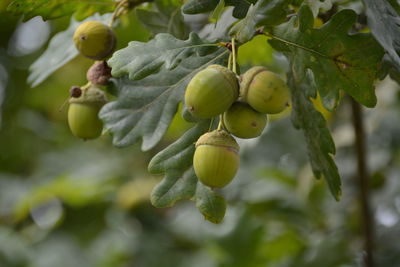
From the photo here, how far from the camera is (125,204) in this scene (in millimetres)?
3531

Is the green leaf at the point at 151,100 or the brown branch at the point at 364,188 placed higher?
the green leaf at the point at 151,100

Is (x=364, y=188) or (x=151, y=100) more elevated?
(x=151, y=100)

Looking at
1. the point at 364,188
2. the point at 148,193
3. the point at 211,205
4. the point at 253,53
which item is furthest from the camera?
the point at 148,193

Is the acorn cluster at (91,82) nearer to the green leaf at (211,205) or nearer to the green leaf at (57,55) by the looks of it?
the green leaf at (57,55)

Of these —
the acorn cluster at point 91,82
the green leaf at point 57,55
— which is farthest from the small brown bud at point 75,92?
the green leaf at point 57,55

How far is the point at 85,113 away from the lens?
1.67m

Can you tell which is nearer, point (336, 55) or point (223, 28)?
point (336, 55)

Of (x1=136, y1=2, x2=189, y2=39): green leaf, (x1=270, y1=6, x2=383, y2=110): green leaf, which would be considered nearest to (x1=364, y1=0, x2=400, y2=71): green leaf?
(x1=270, y1=6, x2=383, y2=110): green leaf

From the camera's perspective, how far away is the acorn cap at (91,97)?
1659 mm

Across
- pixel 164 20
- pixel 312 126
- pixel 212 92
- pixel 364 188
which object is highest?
pixel 212 92

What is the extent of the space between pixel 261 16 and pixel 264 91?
147 mm

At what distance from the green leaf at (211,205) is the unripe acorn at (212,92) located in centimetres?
26

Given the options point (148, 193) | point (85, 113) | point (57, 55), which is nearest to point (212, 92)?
point (85, 113)

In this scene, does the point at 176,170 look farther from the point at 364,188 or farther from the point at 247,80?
the point at 364,188
